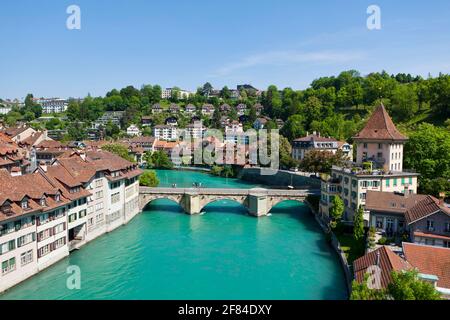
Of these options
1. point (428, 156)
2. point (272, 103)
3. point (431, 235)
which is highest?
point (272, 103)

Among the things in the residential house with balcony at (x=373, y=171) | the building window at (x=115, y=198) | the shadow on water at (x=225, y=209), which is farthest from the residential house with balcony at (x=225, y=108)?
the building window at (x=115, y=198)

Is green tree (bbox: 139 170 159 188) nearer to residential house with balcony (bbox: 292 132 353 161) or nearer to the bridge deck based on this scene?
the bridge deck

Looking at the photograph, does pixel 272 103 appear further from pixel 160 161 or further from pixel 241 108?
pixel 160 161

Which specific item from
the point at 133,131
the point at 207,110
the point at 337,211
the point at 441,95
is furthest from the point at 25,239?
the point at 207,110

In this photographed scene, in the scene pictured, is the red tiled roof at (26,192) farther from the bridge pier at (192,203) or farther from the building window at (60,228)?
the bridge pier at (192,203)

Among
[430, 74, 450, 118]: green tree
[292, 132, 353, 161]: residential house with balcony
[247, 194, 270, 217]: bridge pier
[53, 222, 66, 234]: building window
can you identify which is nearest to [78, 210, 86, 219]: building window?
[53, 222, 66, 234]: building window
